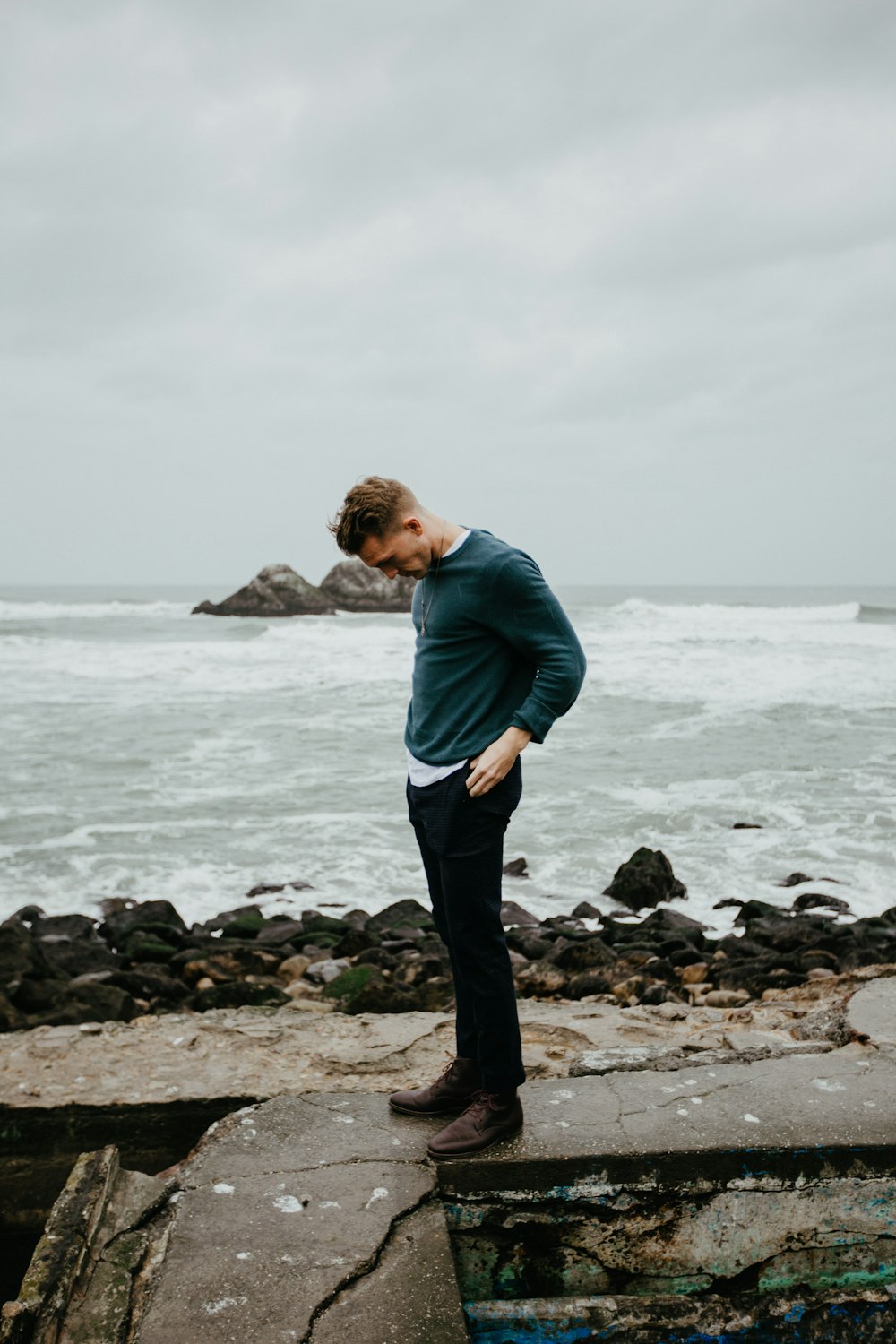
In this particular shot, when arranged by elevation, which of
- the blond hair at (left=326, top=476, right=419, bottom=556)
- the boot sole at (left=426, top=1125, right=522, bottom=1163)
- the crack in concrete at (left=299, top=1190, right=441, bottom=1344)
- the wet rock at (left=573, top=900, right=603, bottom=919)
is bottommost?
the wet rock at (left=573, top=900, right=603, bottom=919)

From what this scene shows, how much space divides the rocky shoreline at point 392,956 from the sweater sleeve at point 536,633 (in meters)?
2.52

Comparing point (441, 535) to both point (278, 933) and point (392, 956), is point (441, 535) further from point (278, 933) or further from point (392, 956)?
point (278, 933)

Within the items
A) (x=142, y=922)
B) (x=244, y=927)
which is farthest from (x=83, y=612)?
(x=244, y=927)

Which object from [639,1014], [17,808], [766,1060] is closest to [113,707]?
[17,808]

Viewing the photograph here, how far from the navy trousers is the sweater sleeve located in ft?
0.48

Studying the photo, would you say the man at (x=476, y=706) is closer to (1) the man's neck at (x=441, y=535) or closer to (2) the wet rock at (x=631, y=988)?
(1) the man's neck at (x=441, y=535)

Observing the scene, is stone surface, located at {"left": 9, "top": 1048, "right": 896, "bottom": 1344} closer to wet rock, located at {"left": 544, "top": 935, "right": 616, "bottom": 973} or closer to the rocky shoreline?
the rocky shoreline

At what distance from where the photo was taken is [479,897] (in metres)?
2.44

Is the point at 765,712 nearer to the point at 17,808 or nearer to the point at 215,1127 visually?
the point at 17,808

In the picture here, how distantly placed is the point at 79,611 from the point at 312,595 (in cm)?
1152

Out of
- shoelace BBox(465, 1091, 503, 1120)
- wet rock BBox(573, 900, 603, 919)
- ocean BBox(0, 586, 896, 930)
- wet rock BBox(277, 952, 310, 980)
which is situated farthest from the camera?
ocean BBox(0, 586, 896, 930)

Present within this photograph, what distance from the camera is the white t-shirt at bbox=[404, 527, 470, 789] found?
2.46 m

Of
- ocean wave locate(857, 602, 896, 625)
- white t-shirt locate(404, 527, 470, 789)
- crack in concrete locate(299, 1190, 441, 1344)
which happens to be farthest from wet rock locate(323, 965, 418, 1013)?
ocean wave locate(857, 602, 896, 625)

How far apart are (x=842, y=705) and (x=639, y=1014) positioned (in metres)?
14.8
